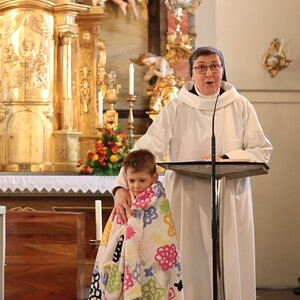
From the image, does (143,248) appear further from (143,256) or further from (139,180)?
(139,180)

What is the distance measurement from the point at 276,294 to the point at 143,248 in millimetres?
4917

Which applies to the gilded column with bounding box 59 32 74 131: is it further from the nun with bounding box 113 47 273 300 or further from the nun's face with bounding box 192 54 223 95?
the nun's face with bounding box 192 54 223 95

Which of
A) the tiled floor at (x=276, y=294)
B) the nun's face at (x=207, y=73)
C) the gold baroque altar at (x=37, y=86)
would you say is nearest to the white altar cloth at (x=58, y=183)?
the gold baroque altar at (x=37, y=86)

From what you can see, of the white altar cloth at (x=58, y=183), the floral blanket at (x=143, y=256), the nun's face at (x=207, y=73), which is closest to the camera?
the floral blanket at (x=143, y=256)

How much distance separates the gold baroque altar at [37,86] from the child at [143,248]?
5391mm

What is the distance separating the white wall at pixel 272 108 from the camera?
8961mm

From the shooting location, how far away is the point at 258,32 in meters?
8.99

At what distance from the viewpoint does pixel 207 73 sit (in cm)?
453

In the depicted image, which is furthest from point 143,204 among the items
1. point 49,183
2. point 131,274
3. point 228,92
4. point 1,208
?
point 49,183

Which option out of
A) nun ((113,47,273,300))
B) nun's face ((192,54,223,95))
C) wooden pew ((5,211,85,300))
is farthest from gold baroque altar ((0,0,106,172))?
nun's face ((192,54,223,95))

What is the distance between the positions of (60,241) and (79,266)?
218 millimetres

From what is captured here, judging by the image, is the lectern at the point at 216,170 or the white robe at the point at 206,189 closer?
the lectern at the point at 216,170

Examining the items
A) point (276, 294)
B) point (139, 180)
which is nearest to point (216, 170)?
point (139, 180)

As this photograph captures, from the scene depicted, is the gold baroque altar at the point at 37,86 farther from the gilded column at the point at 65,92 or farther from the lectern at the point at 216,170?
the lectern at the point at 216,170
